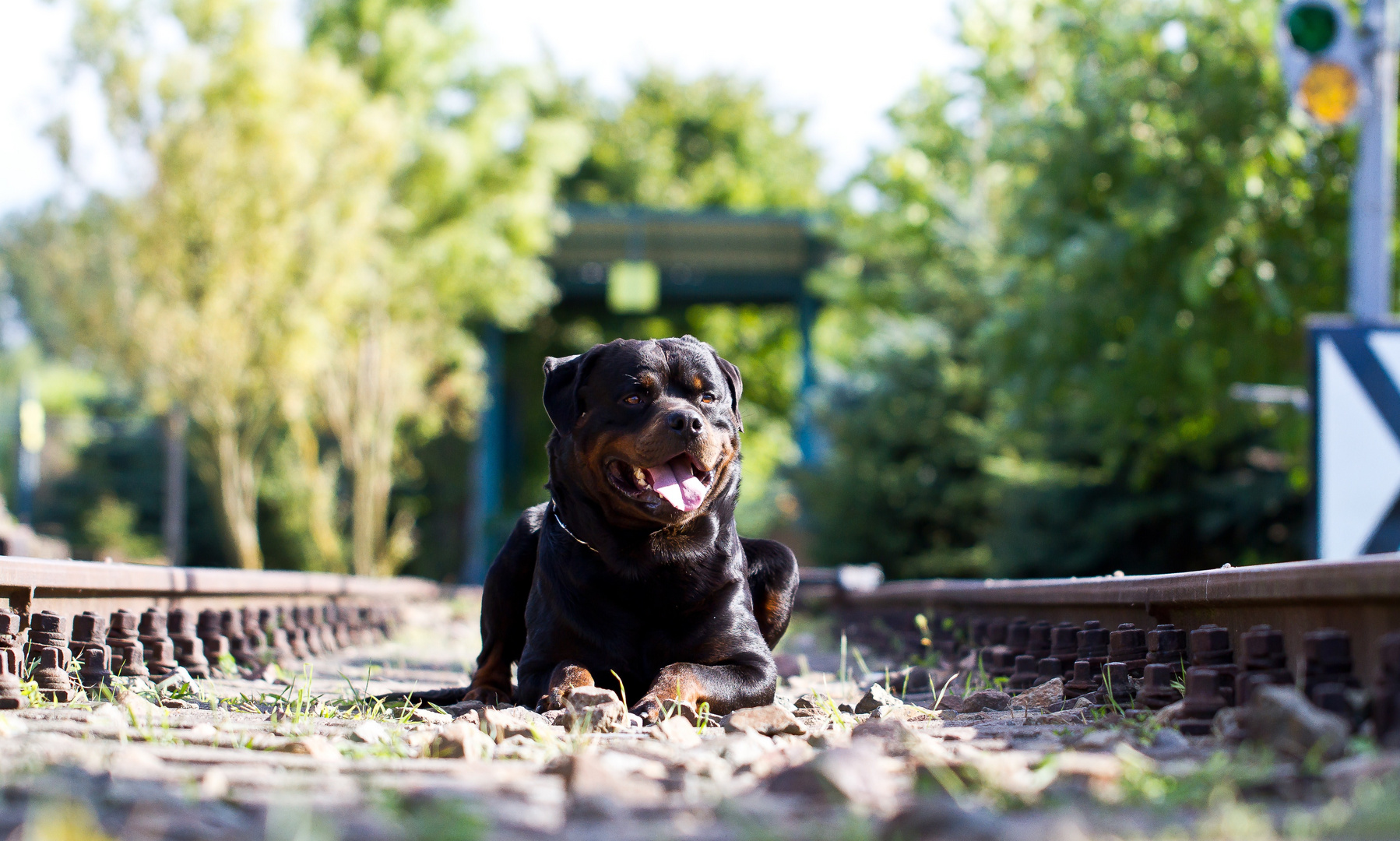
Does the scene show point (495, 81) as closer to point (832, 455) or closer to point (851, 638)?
point (832, 455)

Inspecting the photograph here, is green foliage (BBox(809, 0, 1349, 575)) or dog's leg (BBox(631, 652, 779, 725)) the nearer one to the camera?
dog's leg (BBox(631, 652, 779, 725))

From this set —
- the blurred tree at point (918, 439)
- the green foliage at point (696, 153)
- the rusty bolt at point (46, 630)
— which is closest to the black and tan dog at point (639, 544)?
the rusty bolt at point (46, 630)

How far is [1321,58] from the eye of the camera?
7258 mm

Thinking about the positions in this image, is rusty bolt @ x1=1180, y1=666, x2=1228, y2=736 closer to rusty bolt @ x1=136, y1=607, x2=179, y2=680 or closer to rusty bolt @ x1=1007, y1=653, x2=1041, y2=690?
rusty bolt @ x1=1007, y1=653, x2=1041, y2=690

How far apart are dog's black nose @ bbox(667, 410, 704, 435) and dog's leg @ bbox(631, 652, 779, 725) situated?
2.33 ft

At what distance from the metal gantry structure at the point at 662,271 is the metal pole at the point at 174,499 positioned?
18.5ft

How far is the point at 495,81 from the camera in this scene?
81.6 feet

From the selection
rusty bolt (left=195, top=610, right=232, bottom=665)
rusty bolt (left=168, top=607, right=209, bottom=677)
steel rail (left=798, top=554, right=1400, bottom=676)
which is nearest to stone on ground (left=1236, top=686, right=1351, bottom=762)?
steel rail (left=798, top=554, right=1400, bottom=676)

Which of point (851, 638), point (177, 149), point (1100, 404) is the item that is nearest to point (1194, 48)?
point (1100, 404)

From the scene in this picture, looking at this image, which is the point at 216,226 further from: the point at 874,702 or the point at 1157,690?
the point at 1157,690

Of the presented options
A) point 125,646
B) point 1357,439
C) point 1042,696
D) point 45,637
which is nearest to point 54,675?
point 45,637

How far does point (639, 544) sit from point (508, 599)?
2.77 feet

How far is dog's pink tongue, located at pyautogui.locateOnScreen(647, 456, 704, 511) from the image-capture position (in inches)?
155

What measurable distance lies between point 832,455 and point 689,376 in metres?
14.7
